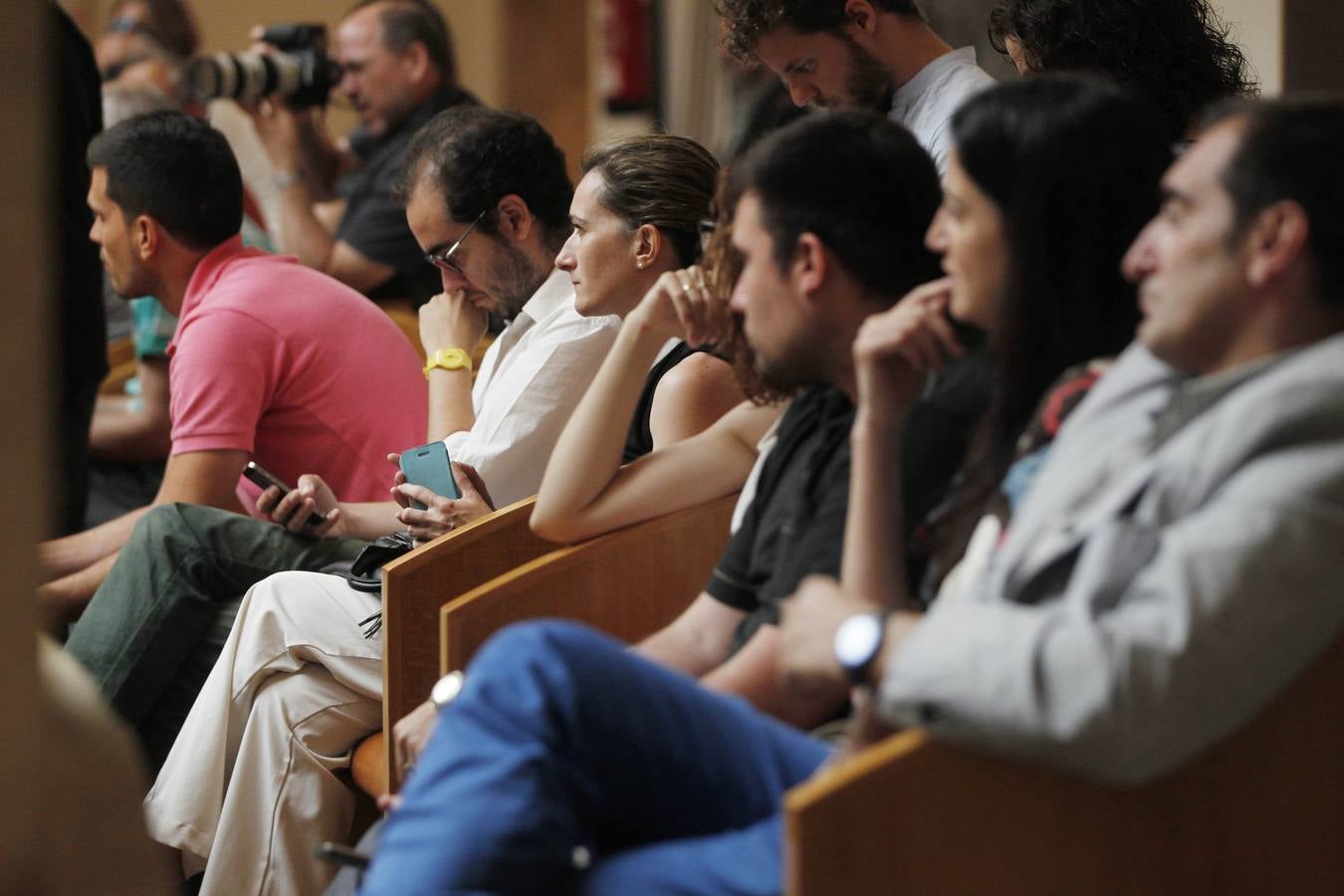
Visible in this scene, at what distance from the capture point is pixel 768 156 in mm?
1663

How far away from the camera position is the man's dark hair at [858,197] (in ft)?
5.33

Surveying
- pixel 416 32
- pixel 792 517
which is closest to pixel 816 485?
pixel 792 517

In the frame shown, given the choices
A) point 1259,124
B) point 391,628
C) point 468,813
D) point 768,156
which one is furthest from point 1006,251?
point 391,628

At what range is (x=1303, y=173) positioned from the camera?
4.10ft

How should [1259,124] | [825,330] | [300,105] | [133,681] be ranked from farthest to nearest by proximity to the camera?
[300,105]
[133,681]
[825,330]
[1259,124]

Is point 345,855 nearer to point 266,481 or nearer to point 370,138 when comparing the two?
point 266,481

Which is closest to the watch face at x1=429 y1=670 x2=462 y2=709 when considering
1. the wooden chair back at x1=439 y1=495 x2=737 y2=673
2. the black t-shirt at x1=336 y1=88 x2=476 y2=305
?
the wooden chair back at x1=439 y1=495 x2=737 y2=673

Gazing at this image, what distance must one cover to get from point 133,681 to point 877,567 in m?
1.34

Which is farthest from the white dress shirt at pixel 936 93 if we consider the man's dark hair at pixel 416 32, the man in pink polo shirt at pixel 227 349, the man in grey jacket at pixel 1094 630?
the man's dark hair at pixel 416 32

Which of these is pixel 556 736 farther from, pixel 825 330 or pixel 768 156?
pixel 768 156

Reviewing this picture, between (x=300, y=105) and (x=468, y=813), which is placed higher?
(x=300, y=105)

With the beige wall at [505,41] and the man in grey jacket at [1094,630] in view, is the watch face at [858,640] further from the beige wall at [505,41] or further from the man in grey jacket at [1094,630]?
the beige wall at [505,41]

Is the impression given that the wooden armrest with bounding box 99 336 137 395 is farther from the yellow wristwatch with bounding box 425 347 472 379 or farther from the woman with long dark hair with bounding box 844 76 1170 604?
the woman with long dark hair with bounding box 844 76 1170 604

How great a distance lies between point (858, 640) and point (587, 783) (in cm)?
25
